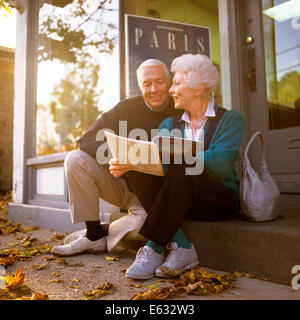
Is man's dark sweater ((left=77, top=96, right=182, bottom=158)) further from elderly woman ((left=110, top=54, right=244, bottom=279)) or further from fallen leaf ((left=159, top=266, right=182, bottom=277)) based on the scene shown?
fallen leaf ((left=159, top=266, right=182, bottom=277))

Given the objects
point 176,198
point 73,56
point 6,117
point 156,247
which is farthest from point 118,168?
point 6,117

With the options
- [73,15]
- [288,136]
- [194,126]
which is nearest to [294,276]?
[194,126]

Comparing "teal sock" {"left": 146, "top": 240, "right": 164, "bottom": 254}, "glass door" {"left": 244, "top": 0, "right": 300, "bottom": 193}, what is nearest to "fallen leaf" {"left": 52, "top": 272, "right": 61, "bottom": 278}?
"teal sock" {"left": 146, "top": 240, "right": 164, "bottom": 254}

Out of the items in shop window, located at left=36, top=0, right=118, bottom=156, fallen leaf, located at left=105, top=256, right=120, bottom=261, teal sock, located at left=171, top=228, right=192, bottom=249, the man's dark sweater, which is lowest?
fallen leaf, located at left=105, top=256, right=120, bottom=261

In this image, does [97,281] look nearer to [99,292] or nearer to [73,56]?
[99,292]

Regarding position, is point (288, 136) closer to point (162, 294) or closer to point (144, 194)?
point (144, 194)

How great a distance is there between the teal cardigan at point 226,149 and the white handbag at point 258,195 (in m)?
0.08

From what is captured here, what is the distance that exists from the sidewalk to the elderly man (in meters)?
0.14

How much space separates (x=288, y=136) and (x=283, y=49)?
0.80 m

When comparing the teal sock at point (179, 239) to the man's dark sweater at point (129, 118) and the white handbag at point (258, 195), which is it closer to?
the white handbag at point (258, 195)

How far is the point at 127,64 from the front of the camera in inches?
137

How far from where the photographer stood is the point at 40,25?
522 cm

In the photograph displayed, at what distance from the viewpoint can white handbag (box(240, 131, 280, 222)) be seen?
1.98m

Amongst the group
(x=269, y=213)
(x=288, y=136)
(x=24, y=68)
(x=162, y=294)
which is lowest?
(x=162, y=294)
